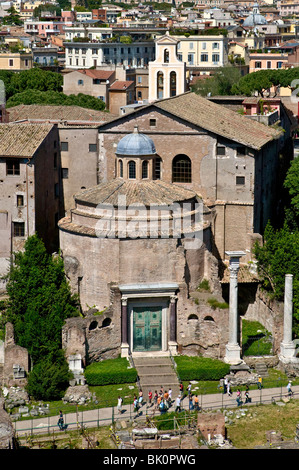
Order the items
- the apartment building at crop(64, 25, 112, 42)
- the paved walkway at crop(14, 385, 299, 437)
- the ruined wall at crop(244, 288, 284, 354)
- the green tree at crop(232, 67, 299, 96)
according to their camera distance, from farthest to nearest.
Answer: the apartment building at crop(64, 25, 112, 42) → the green tree at crop(232, 67, 299, 96) → the ruined wall at crop(244, 288, 284, 354) → the paved walkway at crop(14, 385, 299, 437)

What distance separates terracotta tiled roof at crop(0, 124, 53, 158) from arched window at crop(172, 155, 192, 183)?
761 cm

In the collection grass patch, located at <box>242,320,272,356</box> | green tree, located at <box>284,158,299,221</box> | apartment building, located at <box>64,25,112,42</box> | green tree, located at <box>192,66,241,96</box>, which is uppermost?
apartment building, located at <box>64,25,112,42</box>

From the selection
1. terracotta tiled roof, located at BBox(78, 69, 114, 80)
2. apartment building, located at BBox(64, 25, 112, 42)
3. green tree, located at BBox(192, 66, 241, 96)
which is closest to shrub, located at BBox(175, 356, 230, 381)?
green tree, located at BBox(192, 66, 241, 96)

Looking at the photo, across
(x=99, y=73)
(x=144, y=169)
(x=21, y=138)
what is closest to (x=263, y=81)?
(x=99, y=73)

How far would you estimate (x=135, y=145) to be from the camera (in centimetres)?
5400

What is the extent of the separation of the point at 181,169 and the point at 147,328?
12.2 metres

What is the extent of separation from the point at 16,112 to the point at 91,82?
3607 centimetres

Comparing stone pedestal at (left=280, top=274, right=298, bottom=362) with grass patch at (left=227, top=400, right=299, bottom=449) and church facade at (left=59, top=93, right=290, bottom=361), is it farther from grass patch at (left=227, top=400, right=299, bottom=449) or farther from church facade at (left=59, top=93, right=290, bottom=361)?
grass patch at (left=227, top=400, right=299, bottom=449)

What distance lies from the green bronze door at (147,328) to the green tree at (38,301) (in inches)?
125

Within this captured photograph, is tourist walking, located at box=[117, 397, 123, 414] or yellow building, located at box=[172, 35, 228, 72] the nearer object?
tourist walking, located at box=[117, 397, 123, 414]

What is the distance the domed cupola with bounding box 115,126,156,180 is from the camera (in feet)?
177

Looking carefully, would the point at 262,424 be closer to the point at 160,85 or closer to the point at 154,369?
the point at 154,369

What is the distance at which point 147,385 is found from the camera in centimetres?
4697

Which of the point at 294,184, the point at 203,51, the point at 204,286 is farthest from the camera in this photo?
the point at 203,51
